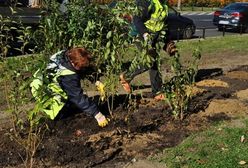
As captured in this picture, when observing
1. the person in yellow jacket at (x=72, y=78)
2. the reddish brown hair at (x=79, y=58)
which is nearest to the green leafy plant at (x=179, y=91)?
the person in yellow jacket at (x=72, y=78)

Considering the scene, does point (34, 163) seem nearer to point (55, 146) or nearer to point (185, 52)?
point (55, 146)

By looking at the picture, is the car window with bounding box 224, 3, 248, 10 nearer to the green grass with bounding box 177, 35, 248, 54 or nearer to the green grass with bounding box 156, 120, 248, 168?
the green grass with bounding box 177, 35, 248, 54

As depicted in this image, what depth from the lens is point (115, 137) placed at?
5.50m

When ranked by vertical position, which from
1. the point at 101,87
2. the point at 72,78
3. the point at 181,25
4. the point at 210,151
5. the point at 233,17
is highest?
the point at 72,78

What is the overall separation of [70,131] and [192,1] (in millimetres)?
44573

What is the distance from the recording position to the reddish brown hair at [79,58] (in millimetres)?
5375

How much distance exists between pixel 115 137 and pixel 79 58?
0.96 meters

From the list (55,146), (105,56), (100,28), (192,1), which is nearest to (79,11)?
(100,28)

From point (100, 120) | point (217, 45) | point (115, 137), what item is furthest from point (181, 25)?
point (115, 137)

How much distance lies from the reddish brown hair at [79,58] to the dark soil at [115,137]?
79cm

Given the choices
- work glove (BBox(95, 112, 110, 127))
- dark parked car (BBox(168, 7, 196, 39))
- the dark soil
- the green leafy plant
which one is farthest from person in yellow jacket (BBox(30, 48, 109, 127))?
dark parked car (BBox(168, 7, 196, 39))

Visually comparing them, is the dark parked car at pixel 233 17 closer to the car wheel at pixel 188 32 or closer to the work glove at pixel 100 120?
the car wheel at pixel 188 32

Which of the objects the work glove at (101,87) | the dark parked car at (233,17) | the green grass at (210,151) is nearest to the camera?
the green grass at (210,151)

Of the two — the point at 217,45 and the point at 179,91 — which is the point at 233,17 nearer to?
the point at 217,45
